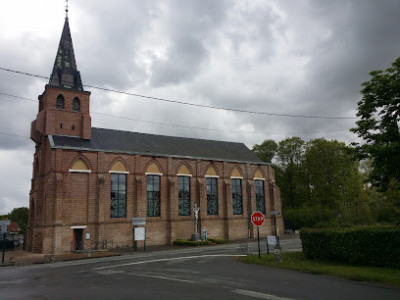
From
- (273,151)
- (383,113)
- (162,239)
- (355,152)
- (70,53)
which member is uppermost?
(70,53)

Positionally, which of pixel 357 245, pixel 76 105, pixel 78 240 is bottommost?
pixel 78 240

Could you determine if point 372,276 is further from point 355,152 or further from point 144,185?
point 144,185

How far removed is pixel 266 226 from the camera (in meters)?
41.7

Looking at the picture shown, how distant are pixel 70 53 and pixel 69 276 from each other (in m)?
28.4

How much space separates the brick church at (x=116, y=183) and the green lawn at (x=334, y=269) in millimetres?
16915

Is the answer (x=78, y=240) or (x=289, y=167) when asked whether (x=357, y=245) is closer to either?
(x=78, y=240)

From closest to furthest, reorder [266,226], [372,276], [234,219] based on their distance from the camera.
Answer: [372,276]
[234,219]
[266,226]

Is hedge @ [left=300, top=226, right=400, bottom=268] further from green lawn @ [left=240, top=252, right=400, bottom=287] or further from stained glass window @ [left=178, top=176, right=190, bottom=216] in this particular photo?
stained glass window @ [left=178, top=176, right=190, bottom=216]

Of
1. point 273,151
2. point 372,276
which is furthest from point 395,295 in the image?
point 273,151

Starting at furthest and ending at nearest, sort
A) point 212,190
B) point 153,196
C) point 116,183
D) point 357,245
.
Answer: point 212,190
point 153,196
point 116,183
point 357,245

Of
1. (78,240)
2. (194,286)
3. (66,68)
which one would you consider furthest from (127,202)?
(194,286)

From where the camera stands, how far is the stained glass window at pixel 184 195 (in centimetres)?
3638

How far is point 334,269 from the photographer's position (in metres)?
13.6

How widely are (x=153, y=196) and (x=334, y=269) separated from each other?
23.4 m
